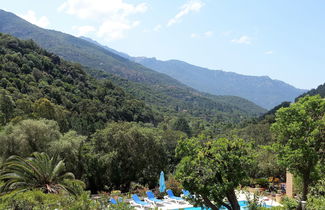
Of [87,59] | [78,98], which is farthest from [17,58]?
[87,59]

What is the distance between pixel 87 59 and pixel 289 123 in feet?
645

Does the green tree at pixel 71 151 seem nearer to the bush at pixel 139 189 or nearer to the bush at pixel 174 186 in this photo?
the bush at pixel 139 189

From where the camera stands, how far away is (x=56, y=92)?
49.2m

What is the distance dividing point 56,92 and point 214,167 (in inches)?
1802

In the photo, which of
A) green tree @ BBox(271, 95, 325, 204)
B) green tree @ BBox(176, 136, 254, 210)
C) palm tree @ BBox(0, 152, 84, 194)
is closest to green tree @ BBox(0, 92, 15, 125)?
palm tree @ BBox(0, 152, 84, 194)

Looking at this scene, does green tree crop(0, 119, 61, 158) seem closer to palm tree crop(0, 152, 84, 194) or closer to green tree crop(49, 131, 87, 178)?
green tree crop(49, 131, 87, 178)

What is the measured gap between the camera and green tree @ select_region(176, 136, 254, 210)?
24.3 ft

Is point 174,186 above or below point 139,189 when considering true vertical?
above

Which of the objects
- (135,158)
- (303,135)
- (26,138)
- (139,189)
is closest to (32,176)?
(26,138)

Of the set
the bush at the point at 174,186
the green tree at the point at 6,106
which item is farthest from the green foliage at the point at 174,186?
the green tree at the point at 6,106

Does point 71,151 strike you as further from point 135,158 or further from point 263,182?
point 263,182

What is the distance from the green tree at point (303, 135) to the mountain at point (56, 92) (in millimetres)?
25725

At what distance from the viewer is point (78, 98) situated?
53.3 meters

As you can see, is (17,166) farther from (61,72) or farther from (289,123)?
(61,72)
